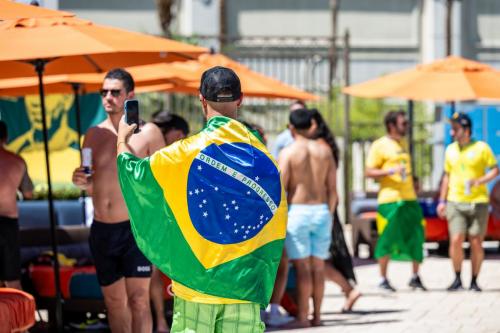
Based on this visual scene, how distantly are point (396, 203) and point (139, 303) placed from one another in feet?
18.8

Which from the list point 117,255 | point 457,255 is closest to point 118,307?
point 117,255

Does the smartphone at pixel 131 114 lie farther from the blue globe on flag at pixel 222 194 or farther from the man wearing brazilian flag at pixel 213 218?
the blue globe on flag at pixel 222 194

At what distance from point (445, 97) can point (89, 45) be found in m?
6.01

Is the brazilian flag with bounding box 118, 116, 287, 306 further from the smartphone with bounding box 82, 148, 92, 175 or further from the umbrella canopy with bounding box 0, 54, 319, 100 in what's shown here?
the umbrella canopy with bounding box 0, 54, 319, 100

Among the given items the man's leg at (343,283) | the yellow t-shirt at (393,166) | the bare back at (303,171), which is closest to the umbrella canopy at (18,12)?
the bare back at (303,171)

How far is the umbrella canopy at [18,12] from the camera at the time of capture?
865cm

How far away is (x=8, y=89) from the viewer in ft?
41.7

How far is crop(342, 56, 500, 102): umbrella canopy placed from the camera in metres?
14.1

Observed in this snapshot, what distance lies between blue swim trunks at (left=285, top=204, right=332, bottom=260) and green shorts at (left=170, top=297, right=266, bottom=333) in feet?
15.8

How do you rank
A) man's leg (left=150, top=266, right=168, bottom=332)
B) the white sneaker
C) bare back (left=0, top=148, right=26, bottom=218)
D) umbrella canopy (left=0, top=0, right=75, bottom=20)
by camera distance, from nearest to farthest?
umbrella canopy (left=0, top=0, right=75, bottom=20), bare back (left=0, top=148, right=26, bottom=218), man's leg (left=150, top=266, right=168, bottom=332), the white sneaker

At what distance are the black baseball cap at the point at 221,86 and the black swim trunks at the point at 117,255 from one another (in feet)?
8.56

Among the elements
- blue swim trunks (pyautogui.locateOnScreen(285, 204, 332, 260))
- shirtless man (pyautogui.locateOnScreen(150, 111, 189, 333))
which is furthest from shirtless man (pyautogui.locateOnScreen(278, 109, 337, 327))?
shirtless man (pyautogui.locateOnScreen(150, 111, 189, 333))

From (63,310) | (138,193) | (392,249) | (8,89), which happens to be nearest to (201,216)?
(138,193)

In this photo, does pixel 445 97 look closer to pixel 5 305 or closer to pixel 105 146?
pixel 105 146
